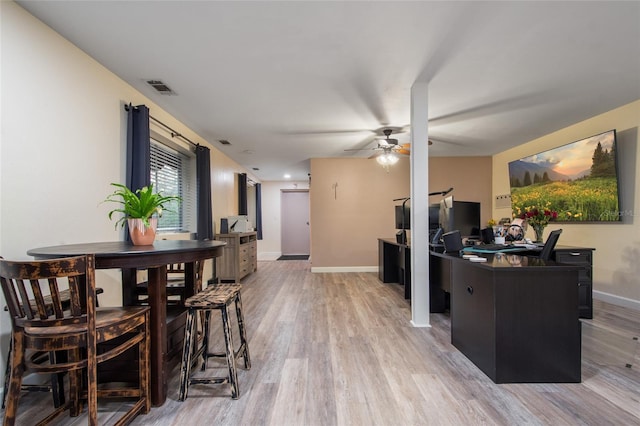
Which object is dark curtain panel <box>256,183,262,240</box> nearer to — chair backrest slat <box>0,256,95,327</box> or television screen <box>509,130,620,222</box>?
television screen <box>509,130,620,222</box>

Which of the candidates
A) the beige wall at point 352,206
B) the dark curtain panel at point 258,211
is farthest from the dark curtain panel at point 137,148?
the dark curtain panel at point 258,211

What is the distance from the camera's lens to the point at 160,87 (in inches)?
111

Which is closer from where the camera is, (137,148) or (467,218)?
(137,148)

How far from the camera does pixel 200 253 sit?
5.56ft

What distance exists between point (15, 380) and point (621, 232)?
5495 mm

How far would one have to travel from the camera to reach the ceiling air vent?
272 cm

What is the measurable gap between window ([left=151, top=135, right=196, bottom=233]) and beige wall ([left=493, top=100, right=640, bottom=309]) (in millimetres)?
5504

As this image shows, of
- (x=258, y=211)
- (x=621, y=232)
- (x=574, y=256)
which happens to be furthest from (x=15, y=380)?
(x=258, y=211)

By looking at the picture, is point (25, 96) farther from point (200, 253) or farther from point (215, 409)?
point (215, 409)

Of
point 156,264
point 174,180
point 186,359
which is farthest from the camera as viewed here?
point 174,180

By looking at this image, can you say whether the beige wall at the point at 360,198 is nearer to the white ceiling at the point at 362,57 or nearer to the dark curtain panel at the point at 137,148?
the white ceiling at the point at 362,57

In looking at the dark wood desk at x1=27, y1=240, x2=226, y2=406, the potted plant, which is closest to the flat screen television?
the dark wood desk at x1=27, y1=240, x2=226, y2=406

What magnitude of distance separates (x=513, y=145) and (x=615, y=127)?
163 centimetres

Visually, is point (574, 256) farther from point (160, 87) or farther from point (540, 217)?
point (160, 87)
